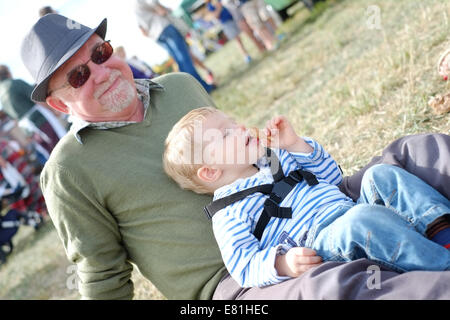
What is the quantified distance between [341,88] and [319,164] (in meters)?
2.40

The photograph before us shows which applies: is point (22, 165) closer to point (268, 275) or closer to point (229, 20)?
point (229, 20)

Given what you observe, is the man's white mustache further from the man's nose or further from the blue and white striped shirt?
the blue and white striped shirt

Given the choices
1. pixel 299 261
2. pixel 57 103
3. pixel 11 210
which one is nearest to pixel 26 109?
pixel 11 210

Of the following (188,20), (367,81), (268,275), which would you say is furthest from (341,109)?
(188,20)

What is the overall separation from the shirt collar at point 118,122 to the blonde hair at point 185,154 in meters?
0.40

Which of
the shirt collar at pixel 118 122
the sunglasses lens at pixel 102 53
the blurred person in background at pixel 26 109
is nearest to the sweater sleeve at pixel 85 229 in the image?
the shirt collar at pixel 118 122

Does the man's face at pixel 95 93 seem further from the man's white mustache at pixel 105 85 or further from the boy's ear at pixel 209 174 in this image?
the boy's ear at pixel 209 174

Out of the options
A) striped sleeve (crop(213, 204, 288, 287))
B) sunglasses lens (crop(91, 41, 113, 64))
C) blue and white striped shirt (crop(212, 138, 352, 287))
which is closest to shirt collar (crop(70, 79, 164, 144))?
sunglasses lens (crop(91, 41, 113, 64))

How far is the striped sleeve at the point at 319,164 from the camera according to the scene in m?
2.27

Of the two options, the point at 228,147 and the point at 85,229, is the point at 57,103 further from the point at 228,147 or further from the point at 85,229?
the point at 228,147

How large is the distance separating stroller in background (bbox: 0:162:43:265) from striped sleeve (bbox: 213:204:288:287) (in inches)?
282

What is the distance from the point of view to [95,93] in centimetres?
249

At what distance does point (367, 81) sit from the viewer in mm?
4309

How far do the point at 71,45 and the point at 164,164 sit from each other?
2.82 feet
